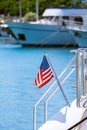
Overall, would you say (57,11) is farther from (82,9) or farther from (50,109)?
(50,109)

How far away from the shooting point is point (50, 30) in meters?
68.2

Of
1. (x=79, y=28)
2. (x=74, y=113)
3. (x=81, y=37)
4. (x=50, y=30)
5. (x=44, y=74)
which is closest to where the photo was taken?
(x=74, y=113)

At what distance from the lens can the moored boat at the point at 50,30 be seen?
6806cm

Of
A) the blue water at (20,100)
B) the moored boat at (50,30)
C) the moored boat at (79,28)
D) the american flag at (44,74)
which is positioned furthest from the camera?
the moored boat at (50,30)

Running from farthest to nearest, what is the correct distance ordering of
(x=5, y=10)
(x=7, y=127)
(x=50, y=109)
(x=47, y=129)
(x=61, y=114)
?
(x=5, y=10), (x=50, y=109), (x=7, y=127), (x=61, y=114), (x=47, y=129)

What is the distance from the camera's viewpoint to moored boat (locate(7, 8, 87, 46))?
68062 mm

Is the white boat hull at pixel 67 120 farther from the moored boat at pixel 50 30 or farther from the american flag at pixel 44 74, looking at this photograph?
the moored boat at pixel 50 30

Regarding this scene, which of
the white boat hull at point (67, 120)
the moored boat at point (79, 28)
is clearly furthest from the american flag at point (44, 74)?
the moored boat at point (79, 28)

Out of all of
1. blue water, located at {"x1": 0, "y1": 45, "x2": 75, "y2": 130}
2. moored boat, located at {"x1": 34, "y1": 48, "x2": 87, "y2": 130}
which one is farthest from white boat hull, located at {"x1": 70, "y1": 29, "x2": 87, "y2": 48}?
moored boat, located at {"x1": 34, "y1": 48, "x2": 87, "y2": 130}

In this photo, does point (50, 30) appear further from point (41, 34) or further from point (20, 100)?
point (20, 100)

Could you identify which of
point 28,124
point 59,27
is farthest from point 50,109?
point 59,27

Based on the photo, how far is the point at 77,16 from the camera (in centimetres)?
6800

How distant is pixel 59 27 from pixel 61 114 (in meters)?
57.6

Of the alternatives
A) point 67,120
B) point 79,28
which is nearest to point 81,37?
point 79,28
